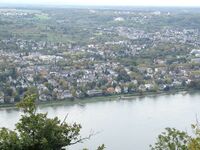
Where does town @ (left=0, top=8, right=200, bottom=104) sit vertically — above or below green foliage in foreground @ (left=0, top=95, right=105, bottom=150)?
below

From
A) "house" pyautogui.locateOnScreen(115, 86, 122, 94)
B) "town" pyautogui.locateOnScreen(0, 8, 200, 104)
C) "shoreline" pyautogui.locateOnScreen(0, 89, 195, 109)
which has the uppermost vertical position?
"town" pyautogui.locateOnScreen(0, 8, 200, 104)

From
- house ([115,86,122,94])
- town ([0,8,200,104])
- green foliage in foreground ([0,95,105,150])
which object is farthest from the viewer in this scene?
town ([0,8,200,104])

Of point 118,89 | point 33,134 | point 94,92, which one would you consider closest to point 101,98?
point 94,92

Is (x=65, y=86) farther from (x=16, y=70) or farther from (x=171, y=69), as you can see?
(x=171, y=69)

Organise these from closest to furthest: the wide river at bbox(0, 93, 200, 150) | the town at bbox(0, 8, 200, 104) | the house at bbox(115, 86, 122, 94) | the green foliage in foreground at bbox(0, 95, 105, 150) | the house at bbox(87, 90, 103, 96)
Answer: the green foliage in foreground at bbox(0, 95, 105, 150) → the wide river at bbox(0, 93, 200, 150) → the house at bbox(87, 90, 103, 96) → the house at bbox(115, 86, 122, 94) → the town at bbox(0, 8, 200, 104)

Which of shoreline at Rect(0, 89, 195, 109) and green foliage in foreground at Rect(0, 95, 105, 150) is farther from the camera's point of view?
shoreline at Rect(0, 89, 195, 109)

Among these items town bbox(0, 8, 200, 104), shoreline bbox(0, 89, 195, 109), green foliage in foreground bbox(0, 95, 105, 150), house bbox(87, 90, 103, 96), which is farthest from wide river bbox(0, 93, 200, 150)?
green foliage in foreground bbox(0, 95, 105, 150)

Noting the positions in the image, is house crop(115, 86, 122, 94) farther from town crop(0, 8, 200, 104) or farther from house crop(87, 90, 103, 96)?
house crop(87, 90, 103, 96)
